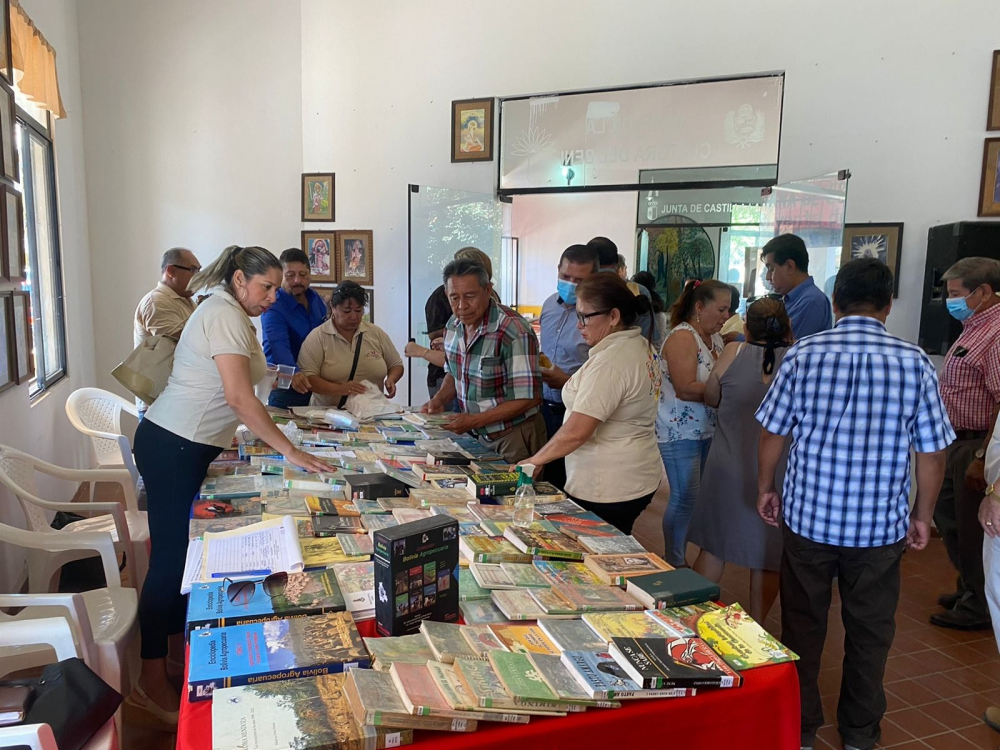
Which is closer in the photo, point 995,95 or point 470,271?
point 470,271

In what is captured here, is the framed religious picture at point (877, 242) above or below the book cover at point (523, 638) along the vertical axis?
above

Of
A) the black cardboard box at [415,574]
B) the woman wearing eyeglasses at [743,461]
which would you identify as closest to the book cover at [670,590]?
the black cardboard box at [415,574]

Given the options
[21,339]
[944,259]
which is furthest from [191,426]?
[944,259]

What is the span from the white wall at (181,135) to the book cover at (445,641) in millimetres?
5800

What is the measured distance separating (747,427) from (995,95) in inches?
126

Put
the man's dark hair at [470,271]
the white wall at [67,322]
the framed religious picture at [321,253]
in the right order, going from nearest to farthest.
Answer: the man's dark hair at [470,271]
the white wall at [67,322]
the framed religious picture at [321,253]

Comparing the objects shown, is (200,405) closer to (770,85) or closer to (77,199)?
(770,85)

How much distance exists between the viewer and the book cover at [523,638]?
138cm

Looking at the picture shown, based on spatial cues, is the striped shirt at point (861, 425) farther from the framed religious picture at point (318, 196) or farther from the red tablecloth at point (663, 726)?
the framed religious picture at point (318, 196)

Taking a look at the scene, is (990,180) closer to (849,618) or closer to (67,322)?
(849,618)

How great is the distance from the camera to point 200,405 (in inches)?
94.5

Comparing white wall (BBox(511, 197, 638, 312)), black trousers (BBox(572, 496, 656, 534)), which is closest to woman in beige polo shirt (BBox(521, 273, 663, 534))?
black trousers (BBox(572, 496, 656, 534))

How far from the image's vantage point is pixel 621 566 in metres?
1.80

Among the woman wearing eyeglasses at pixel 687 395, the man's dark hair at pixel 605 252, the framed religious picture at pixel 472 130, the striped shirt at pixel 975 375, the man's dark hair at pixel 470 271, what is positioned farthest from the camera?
the framed religious picture at pixel 472 130
